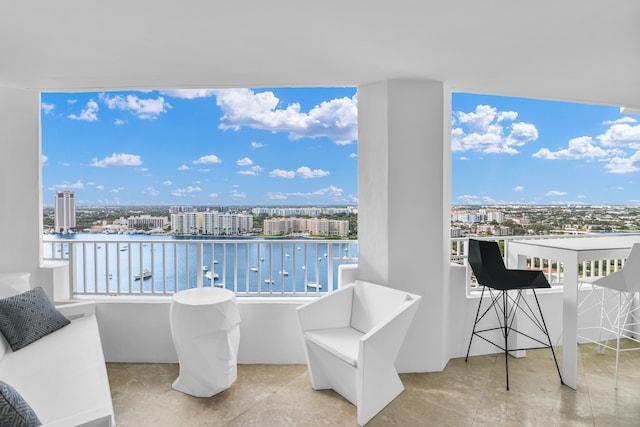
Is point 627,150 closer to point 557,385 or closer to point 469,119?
point 469,119

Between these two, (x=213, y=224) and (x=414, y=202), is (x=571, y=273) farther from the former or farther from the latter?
(x=213, y=224)

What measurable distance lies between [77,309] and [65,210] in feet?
5.00

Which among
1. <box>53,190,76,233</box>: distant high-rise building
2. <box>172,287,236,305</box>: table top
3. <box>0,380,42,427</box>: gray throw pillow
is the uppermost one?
<box>53,190,76,233</box>: distant high-rise building

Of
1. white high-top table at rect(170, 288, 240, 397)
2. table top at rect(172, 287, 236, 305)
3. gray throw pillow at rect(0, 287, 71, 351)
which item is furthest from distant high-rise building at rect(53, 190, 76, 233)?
white high-top table at rect(170, 288, 240, 397)

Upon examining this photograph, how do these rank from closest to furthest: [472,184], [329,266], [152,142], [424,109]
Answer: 1. [424,109]
2. [329,266]
3. [472,184]
4. [152,142]

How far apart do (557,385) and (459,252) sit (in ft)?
4.48

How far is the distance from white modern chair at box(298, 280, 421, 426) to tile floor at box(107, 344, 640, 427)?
0.13 m

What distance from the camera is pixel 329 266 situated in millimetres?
3238

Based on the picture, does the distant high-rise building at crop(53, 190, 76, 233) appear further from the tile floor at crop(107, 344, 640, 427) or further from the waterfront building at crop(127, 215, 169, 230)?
the tile floor at crop(107, 344, 640, 427)

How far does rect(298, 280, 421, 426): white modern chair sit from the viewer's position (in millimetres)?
2143

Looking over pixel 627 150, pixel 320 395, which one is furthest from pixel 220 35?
pixel 627 150

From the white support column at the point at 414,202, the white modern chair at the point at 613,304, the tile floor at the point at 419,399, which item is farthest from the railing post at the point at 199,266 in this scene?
the white modern chair at the point at 613,304

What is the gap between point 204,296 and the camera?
106 inches

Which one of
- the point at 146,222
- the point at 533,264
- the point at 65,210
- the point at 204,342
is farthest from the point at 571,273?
the point at 65,210
